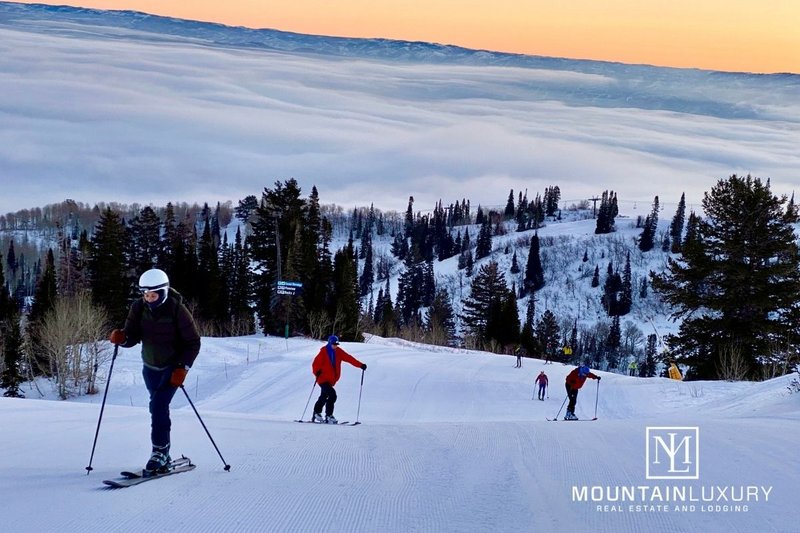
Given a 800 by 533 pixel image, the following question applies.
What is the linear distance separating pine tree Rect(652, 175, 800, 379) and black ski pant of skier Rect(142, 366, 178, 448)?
30818mm

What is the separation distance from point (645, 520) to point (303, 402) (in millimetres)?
21557

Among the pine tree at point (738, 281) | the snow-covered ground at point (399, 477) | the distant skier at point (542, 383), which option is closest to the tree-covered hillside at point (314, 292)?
the pine tree at point (738, 281)

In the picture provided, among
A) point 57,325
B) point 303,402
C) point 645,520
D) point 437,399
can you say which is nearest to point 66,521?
point 645,520

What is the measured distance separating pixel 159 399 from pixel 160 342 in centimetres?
60

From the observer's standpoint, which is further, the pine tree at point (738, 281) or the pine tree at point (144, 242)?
the pine tree at point (144, 242)

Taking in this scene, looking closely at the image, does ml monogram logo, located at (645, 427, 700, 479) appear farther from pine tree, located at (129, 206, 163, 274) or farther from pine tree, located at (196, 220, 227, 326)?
pine tree, located at (129, 206, 163, 274)

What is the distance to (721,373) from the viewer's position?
34.9m

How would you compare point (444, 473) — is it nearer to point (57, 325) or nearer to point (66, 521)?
point (66, 521)

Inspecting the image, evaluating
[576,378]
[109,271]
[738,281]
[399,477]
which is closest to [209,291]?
[109,271]

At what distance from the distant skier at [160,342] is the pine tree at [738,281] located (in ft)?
101

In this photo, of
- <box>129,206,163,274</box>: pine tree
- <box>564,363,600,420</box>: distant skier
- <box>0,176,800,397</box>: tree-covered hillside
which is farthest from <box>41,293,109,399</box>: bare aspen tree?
<box>129,206,163,274</box>: pine tree

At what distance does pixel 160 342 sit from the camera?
7492 mm

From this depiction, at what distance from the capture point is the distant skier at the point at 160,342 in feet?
24.4

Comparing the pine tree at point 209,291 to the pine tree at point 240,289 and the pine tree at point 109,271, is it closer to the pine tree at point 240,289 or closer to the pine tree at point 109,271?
the pine tree at point 240,289
